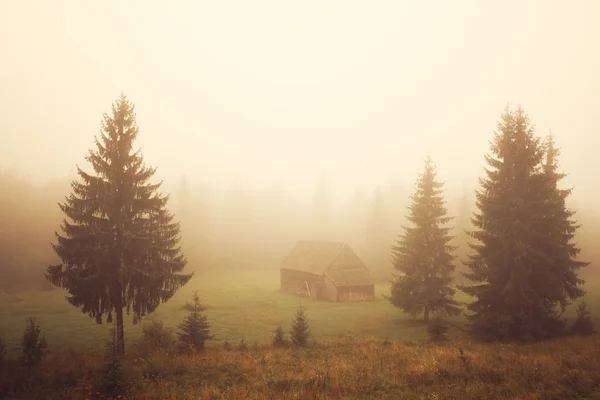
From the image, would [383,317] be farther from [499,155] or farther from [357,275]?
[499,155]

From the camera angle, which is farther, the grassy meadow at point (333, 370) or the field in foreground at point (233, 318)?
the field in foreground at point (233, 318)

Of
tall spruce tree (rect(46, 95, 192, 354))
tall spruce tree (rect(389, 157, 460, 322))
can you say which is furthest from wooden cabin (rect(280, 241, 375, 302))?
tall spruce tree (rect(46, 95, 192, 354))

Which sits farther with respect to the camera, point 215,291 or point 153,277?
point 215,291

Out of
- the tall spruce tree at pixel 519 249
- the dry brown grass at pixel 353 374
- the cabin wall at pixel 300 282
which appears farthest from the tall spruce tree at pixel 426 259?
the cabin wall at pixel 300 282

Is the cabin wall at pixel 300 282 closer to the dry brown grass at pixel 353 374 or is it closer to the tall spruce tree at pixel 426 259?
the tall spruce tree at pixel 426 259

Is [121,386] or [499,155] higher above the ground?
[499,155]

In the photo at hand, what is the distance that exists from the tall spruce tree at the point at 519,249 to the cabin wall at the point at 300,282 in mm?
30867

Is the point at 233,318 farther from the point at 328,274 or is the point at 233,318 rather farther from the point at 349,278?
the point at 349,278

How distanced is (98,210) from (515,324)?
23.3m

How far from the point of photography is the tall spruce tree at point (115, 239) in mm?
20031

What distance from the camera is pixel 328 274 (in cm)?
5122

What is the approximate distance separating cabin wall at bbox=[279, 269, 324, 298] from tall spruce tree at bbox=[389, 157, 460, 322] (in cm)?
1900

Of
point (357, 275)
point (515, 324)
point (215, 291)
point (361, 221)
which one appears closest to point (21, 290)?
point (215, 291)

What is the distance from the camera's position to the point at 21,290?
5125cm
